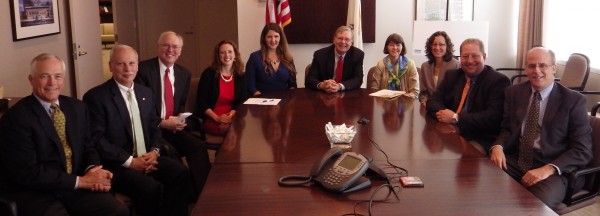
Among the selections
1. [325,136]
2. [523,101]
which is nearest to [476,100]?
[523,101]

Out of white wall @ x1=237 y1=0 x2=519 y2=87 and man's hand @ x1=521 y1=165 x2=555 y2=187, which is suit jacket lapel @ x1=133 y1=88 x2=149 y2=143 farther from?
white wall @ x1=237 y1=0 x2=519 y2=87

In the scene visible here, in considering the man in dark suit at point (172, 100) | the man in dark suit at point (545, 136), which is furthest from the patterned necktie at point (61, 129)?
the man in dark suit at point (545, 136)

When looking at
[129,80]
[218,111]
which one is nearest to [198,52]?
[218,111]

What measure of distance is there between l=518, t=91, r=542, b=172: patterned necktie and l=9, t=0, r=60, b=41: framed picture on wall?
3441 mm

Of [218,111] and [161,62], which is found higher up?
[161,62]

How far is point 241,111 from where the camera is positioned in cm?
359

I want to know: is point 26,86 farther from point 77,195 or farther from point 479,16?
point 479,16

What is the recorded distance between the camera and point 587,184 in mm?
2697

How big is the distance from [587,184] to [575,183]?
188 millimetres

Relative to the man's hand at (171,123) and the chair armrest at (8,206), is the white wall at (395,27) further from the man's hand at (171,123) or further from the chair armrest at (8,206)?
the chair armrest at (8,206)

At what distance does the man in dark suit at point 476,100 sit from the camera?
3234 millimetres

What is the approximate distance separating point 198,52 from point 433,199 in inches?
296

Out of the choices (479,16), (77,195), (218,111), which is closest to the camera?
(77,195)

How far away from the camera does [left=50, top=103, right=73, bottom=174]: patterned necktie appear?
2490 millimetres
